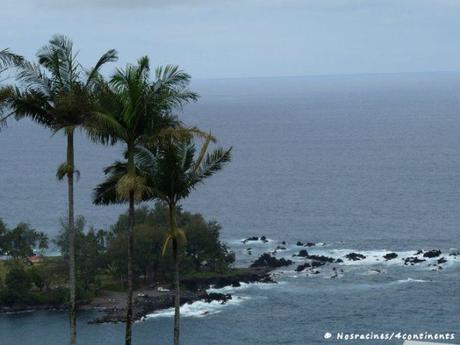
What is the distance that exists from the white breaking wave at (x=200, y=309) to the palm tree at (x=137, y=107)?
6352cm

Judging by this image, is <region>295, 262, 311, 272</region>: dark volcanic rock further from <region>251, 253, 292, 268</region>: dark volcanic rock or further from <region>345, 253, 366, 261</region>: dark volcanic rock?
<region>345, 253, 366, 261</region>: dark volcanic rock

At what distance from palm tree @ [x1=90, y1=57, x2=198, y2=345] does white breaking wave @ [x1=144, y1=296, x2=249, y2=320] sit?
208ft

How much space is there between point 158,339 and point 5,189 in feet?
363

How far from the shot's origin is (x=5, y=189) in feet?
602

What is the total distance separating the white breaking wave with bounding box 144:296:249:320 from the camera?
88000 mm

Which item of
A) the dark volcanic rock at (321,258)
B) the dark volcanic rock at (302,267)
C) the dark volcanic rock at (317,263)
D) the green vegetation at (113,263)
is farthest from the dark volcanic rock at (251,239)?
the green vegetation at (113,263)

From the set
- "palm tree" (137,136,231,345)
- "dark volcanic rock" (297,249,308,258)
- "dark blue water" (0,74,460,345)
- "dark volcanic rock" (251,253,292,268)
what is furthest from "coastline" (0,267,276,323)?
"palm tree" (137,136,231,345)

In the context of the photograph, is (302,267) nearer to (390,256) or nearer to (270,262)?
(270,262)

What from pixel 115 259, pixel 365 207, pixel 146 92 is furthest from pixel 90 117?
pixel 365 207

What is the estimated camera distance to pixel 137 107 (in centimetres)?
2400

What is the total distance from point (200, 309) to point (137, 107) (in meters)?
68.0

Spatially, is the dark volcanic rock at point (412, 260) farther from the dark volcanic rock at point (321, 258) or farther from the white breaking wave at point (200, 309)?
the white breaking wave at point (200, 309)

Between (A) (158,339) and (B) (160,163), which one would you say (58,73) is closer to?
(B) (160,163)

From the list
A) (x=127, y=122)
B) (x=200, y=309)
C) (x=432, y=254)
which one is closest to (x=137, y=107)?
(x=127, y=122)
